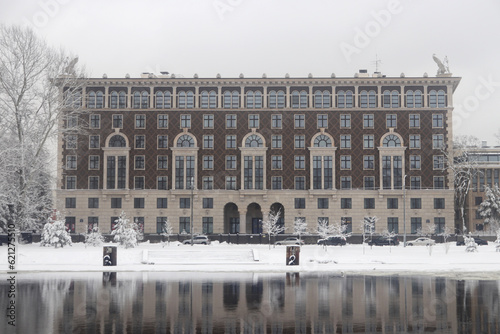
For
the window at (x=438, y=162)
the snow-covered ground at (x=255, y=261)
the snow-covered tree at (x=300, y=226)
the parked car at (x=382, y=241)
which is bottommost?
the parked car at (x=382, y=241)

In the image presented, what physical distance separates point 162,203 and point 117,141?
1033cm

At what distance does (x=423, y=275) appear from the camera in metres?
37.1

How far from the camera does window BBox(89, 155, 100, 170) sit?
8100 centimetres

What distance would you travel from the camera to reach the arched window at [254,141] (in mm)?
80625

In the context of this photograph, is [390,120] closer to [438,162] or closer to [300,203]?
[438,162]

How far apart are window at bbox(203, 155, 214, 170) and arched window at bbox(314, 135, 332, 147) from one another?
548 inches

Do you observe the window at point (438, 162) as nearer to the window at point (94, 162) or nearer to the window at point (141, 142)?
the window at point (141, 142)

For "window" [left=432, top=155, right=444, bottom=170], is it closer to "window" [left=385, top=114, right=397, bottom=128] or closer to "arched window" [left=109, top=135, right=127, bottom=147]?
"window" [left=385, top=114, right=397, bottom=128]

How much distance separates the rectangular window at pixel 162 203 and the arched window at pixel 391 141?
29.7 metres

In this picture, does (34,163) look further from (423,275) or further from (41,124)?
(423,275)

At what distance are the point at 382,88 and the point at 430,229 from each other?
63.6 ft

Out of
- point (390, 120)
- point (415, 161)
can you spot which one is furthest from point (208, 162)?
point (415, 161)

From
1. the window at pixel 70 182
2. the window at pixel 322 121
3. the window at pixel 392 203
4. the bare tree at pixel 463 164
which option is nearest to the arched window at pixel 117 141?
the window at pixel 70 182

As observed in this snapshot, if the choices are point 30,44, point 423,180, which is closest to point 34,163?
point 30,44
